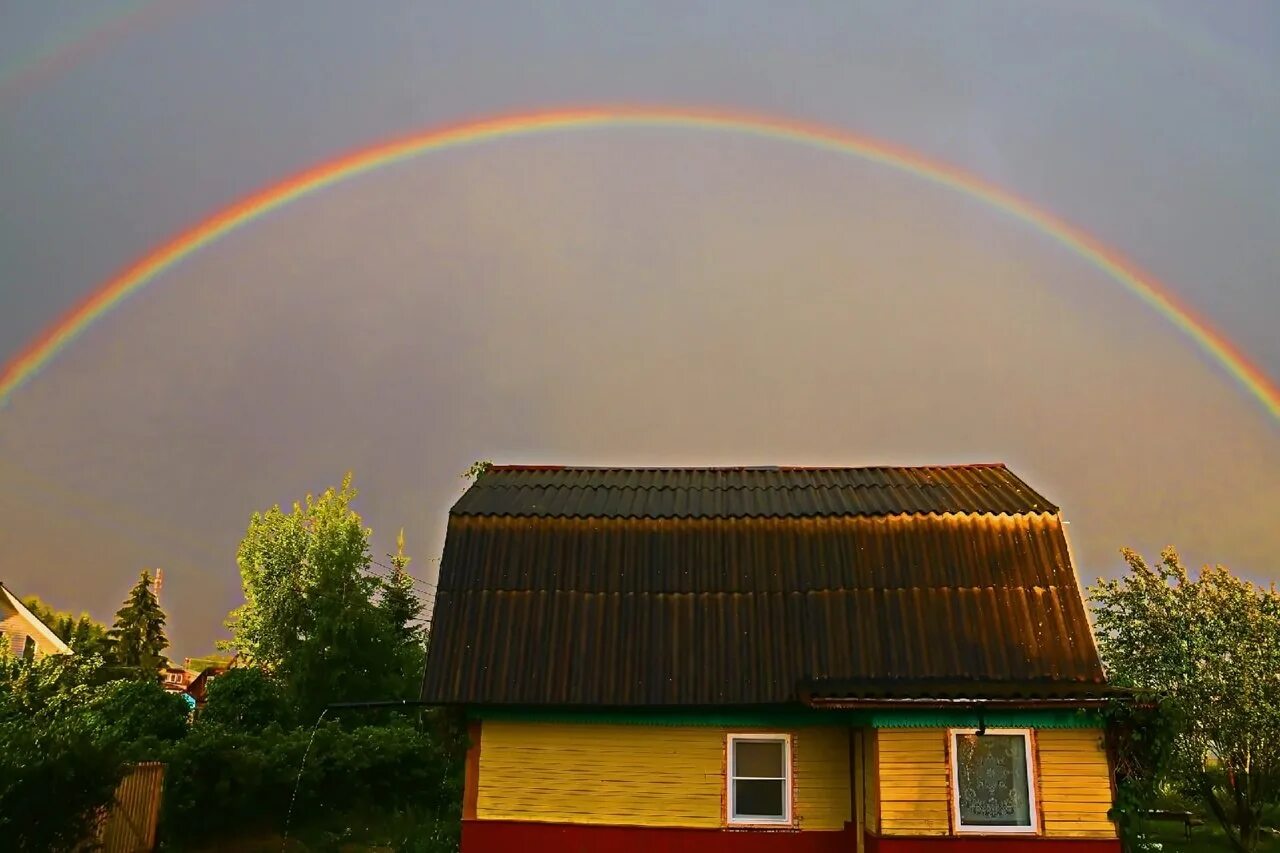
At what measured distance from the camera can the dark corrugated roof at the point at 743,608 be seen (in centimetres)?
1483

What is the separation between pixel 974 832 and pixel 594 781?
5.35 meters

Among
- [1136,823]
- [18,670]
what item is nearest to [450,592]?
[18,670]

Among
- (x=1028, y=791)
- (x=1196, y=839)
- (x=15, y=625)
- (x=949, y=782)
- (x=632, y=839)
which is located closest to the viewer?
(x=949, y=782)

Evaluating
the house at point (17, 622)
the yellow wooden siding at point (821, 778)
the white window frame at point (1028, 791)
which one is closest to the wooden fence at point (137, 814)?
the yellow wooden siding at point (821, 778)

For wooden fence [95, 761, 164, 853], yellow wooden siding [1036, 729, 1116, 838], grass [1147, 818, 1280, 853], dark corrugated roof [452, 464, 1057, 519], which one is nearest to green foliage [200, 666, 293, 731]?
wooden fence [95, 761, 164, 853]

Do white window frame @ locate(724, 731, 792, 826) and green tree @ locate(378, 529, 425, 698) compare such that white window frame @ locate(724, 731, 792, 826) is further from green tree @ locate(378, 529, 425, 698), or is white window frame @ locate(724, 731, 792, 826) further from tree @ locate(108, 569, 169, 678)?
tree @ locate(108, 569, 169, 678)

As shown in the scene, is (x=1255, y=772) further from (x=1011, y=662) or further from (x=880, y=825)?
(x=880, y=825)

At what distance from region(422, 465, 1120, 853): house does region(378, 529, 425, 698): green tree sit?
1925 centimetres

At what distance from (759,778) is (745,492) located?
5.72m

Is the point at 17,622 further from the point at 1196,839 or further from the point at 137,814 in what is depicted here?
the point at 1196,839

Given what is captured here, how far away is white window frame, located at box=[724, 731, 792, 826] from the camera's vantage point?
14.4 m

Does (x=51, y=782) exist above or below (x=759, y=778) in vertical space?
below

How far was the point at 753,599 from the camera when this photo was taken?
1602 centimetres

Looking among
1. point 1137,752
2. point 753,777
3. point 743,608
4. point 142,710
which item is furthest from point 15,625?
point 1137,752
